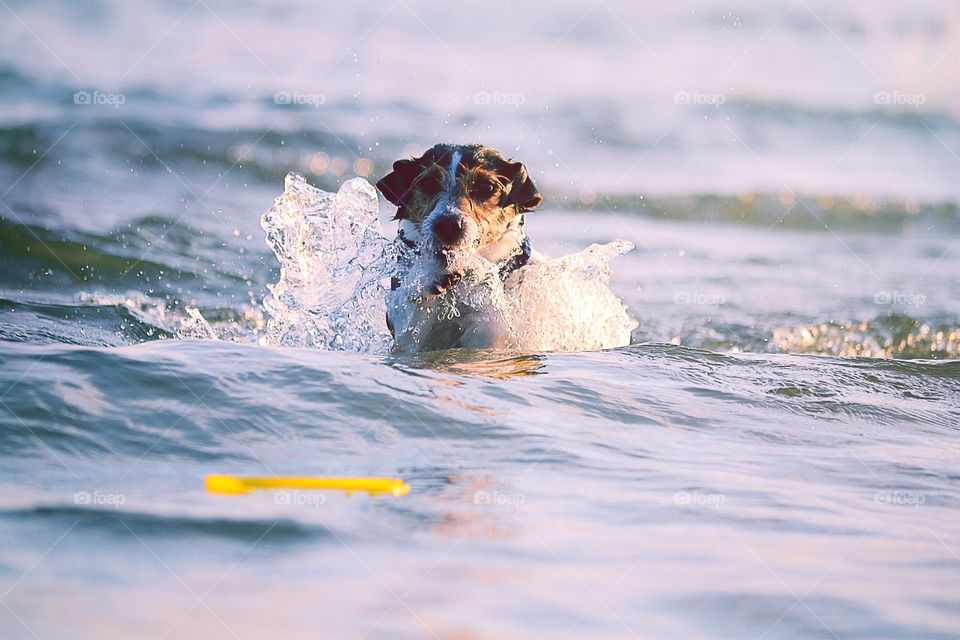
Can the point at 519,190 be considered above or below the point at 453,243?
above

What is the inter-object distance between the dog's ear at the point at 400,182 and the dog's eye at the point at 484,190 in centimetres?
32

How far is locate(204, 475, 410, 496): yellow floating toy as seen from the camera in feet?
12.7

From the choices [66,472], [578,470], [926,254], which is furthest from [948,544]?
[926,254]

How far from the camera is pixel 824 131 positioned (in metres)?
15.1

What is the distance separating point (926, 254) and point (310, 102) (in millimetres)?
6814

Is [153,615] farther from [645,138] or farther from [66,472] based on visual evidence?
[645,138]

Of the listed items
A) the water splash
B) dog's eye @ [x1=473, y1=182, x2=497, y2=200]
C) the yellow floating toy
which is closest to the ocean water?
the yellow floating toy

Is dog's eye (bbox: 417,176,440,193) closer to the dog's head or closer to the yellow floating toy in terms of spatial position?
the dog's head

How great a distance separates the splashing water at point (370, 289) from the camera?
641 centimetres

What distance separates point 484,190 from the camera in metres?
6.21

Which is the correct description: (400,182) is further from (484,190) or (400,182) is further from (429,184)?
(484,190)

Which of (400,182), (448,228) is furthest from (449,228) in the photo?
(400,182)

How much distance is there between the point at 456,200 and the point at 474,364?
837mm

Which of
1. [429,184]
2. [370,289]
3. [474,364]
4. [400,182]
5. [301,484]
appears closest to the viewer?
[301,484]
